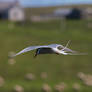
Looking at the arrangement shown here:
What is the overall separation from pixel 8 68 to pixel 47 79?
4456 mm

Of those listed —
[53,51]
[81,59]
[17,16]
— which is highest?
[53,51]

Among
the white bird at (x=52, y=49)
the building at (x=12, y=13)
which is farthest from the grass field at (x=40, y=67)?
the building at (x=12, y=13)

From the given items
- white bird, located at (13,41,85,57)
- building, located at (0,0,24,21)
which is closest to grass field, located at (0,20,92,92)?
white bird, located at (13,41,85,57)

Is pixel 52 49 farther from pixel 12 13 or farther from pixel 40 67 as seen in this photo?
pixel 12 13

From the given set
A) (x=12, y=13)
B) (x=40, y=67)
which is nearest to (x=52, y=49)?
(x=40, y=67)

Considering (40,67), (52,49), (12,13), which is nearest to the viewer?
(52,49)

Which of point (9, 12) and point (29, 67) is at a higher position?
point (29, 67)

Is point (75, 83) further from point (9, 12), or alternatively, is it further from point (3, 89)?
point (9, 12)

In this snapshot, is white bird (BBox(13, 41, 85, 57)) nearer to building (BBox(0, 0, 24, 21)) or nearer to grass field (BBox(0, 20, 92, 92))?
grass field (BBox(0, 20, 92, 92))

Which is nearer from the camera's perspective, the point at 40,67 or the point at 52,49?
the point at 52,49

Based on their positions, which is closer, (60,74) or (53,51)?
(53,51)

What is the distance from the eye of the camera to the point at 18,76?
2936 centimetres

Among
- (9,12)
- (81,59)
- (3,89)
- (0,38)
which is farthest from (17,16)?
(3,89)

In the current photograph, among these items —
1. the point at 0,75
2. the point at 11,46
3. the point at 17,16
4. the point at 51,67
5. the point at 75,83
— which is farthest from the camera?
the point at 17,16
